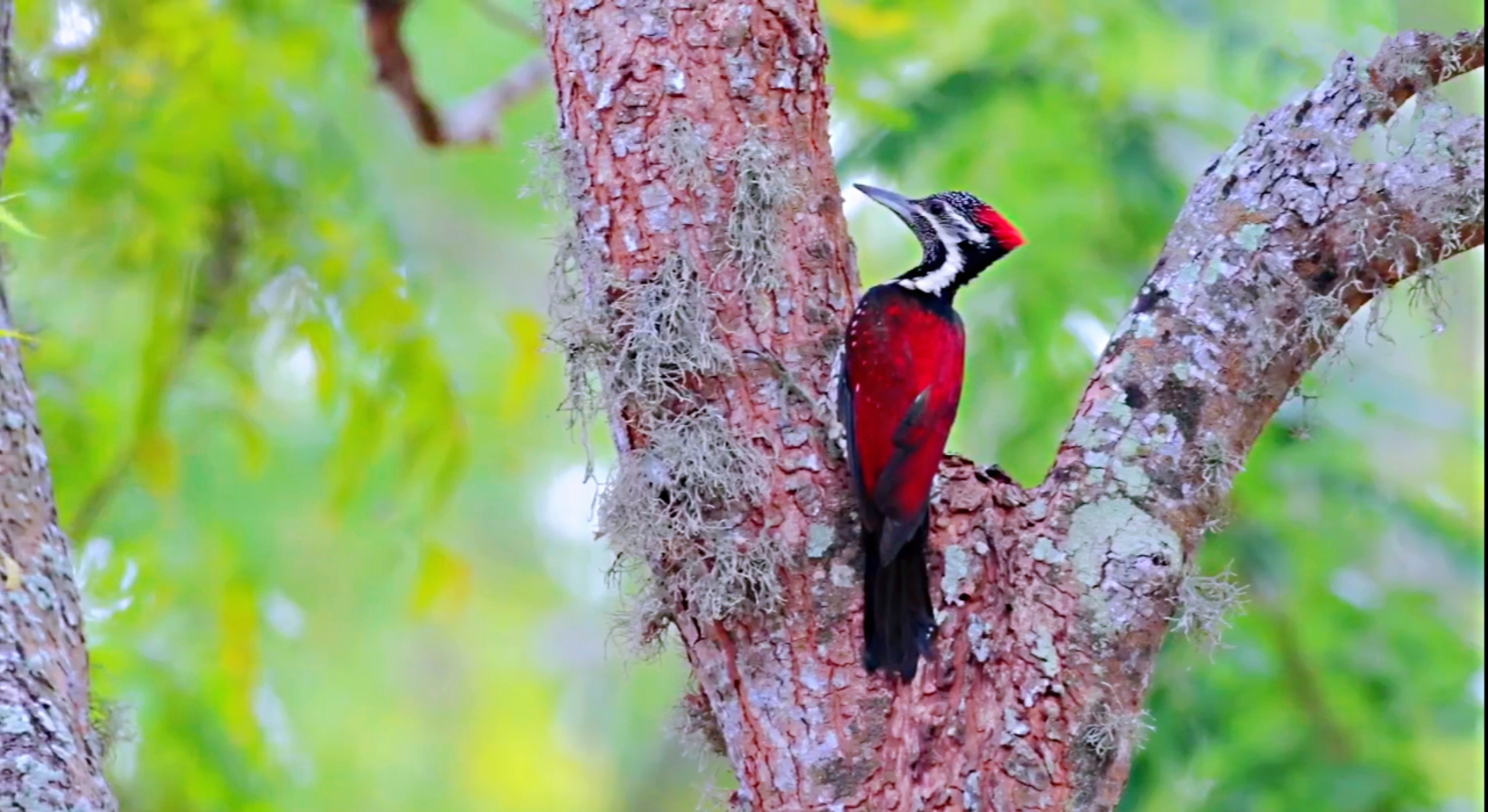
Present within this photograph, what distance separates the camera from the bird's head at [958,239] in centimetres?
347

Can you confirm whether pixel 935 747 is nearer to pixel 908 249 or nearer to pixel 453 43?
pixel 908 249

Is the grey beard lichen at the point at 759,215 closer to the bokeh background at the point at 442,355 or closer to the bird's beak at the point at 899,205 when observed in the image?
the bird's beak at the point at 899,205

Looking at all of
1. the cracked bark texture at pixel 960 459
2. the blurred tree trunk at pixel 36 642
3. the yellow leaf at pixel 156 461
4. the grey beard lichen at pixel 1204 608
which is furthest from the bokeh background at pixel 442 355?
the grey beard lichen at pixel 1204 608

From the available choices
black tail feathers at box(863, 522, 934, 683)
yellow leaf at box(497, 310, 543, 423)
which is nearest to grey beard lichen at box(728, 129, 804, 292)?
black tail feathers at box(863, 522, 934, 683)

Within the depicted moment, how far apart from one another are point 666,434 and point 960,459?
0.51 m

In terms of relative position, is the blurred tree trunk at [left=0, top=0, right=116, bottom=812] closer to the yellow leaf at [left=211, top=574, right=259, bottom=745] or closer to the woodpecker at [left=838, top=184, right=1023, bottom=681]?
the woodpecker at [left=838, top=184, right=1023, bottom=681]

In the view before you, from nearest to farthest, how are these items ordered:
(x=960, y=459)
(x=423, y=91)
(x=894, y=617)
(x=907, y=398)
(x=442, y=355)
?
(x=894, y=617) → (x=960, y=459) → (x=907, y=398) → (x=423, y=91) → (x=442, y=355)

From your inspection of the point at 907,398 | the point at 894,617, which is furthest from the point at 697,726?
the point at 907,398

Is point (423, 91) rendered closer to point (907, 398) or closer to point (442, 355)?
point (442, 355)

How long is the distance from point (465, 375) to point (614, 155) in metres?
4.87

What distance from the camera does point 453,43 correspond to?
24.5 feet

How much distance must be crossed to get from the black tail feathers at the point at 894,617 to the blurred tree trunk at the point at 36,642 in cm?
112

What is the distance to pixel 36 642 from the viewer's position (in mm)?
2463

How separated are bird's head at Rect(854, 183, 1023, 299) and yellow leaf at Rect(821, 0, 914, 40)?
1064 mm
